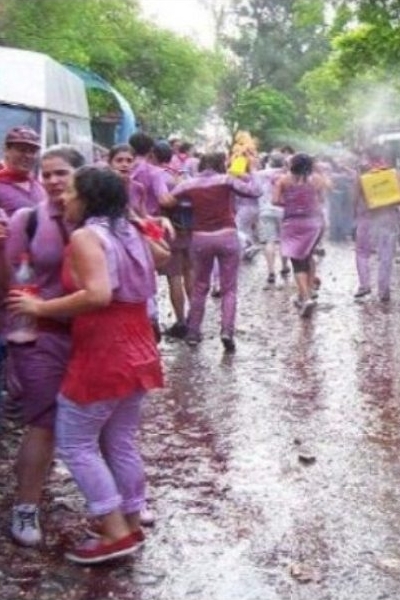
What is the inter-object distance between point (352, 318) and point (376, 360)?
2189 mm

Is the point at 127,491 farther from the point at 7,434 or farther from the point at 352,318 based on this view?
the point at 352,318

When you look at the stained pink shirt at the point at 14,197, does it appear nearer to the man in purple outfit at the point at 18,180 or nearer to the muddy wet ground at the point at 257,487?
the man in purple outfit at the point at 18,180

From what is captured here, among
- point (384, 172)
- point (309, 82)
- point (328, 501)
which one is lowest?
point (328, 501)

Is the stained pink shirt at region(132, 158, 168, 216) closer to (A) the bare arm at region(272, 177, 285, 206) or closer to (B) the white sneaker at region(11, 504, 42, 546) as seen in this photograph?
(A) the bare arm at region(272, 177, 285, 206)

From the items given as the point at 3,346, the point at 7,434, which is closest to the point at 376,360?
the point at 7,434

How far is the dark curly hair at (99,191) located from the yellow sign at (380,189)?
8098 mm

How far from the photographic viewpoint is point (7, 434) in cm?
629

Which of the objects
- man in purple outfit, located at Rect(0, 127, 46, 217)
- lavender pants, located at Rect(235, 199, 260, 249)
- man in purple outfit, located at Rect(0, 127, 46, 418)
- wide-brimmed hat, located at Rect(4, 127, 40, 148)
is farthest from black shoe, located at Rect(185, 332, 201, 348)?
lavender pants, located at Rect(235, 199, 260, 249)

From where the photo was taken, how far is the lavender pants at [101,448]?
4.32 meters

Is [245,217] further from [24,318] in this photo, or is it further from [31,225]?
[24,318]

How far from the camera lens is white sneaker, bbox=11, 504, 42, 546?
181 inches

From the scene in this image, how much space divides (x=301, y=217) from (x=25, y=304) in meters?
7.28

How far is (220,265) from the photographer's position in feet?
29.7

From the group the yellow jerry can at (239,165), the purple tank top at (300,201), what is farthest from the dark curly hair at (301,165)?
the yellow jerry can at (239,165)
